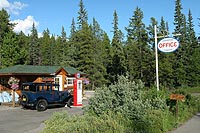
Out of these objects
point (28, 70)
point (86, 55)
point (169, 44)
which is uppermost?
point (86, 55)

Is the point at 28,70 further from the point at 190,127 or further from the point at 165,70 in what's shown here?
the point at 165,70

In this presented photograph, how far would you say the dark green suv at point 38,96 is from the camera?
848 inches

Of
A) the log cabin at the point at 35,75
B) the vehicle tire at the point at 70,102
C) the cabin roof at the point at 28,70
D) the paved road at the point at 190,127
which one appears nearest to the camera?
the paved road at the point at 190,127

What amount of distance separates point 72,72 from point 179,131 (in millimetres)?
25083

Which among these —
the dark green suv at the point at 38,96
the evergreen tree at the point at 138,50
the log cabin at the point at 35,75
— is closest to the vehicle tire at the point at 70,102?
the dark green suv at the point at 38,96

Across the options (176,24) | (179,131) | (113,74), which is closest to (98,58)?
(113,74)

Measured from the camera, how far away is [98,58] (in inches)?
2589

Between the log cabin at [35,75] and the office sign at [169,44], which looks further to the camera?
the log cabin at [35,75]

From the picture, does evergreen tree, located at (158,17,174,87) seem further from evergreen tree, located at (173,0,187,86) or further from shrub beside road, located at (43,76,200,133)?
shrub beside road, located at (43,76,200,133)

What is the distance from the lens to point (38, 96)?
2178cm

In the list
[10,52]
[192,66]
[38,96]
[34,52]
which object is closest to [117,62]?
[192,66]

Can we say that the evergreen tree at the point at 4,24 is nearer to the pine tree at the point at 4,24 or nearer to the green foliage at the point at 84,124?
the pine tree at the point at 4,24

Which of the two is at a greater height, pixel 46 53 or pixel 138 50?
pixel 46 53

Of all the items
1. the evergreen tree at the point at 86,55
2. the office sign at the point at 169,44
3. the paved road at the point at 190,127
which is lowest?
the paved road at the point at 190,127
